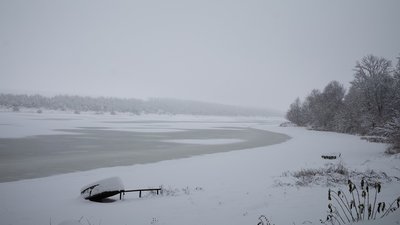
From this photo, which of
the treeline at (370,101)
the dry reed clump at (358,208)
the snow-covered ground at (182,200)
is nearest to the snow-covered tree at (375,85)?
the treeline at (370,101)

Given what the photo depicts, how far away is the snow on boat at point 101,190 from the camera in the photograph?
10609mm

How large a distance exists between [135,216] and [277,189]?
618 cm

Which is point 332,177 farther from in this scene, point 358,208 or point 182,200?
point 182,200

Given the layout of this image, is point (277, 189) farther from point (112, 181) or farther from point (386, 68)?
point (386, 68)

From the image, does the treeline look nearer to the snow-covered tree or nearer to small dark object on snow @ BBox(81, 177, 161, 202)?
the snow-covered tree

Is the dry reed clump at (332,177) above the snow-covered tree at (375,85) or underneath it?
underneath

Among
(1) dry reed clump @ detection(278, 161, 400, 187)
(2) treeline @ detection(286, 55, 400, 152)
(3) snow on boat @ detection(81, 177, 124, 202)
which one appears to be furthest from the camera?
(2) treeline @ detection(286, 55, 400, 152)

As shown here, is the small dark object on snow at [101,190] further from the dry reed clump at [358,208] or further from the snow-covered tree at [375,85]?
the snow-covered tree at [375,85]

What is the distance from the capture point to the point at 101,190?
10656 millimetres

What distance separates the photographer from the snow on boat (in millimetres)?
10609

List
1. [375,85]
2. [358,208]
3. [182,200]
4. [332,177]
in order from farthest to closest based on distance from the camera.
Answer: [375,85] → [332,177] → [182,200] → [358,208]

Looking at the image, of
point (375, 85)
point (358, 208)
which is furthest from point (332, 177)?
point (375, 85)

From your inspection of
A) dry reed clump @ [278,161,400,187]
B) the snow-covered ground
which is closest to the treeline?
dry reed clump @ [278,161,400,187]

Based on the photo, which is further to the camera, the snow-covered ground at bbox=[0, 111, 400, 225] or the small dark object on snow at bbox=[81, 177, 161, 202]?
the small dark object on snow at bbox=[81, 177, 161, 202]
